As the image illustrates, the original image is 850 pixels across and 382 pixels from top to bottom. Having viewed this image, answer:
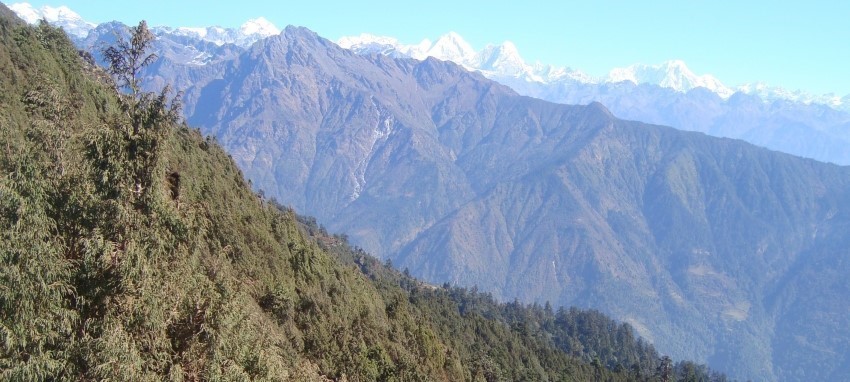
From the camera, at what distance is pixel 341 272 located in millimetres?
98812

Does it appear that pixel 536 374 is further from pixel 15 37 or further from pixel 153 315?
pixel 153 315

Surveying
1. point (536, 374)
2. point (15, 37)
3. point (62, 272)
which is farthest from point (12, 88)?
point (536, 374)

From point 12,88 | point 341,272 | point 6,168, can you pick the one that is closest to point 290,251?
point 341,272

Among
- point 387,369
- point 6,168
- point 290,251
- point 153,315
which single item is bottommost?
point 153,315

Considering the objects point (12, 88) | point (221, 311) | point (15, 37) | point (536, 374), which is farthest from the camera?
point (536, 374)

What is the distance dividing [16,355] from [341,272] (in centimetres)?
8121

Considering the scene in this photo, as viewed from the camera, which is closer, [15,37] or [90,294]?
[90,294]

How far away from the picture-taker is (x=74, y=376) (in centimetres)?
1889

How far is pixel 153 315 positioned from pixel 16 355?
3.70 m

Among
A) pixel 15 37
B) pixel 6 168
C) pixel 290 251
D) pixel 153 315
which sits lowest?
pixel 153 315

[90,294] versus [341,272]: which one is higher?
[341,272]

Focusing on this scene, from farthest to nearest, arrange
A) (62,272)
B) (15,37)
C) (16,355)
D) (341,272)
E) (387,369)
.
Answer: (341,272)
(15,37)
(387,369)
(62,272)
(16,355)

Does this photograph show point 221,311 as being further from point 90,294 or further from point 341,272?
point 341,272

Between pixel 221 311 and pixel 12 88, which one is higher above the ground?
pixel 12 88
